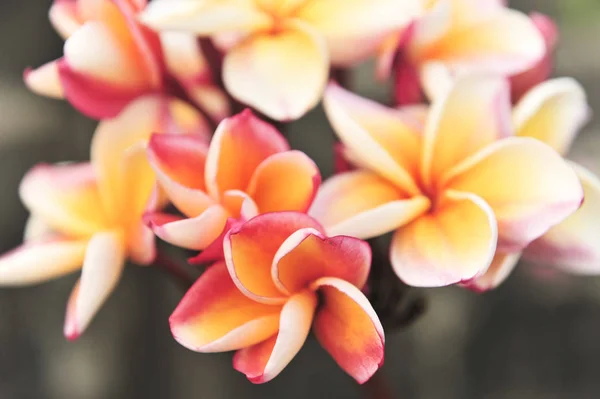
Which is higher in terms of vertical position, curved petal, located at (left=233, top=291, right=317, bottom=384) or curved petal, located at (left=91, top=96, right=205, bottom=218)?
curved petal, located at (left=91, top=96, right=205, bottom=218)

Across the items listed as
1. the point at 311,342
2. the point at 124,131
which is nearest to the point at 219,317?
the point at 124,131

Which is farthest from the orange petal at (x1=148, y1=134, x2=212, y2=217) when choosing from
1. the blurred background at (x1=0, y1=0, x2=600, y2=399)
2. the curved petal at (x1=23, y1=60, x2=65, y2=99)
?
the blurred background at (x1=0, y1=0, x2=600, y2=399)

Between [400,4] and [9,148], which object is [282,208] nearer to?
[400,4]

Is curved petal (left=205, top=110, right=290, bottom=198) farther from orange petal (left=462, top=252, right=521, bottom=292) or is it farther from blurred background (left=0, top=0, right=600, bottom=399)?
blurred background (left=0, top=0, right=600, bottom=399)

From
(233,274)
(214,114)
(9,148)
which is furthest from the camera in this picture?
(9,148)

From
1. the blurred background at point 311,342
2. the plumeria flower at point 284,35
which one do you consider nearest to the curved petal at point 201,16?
the plumeria flower at point 284,35

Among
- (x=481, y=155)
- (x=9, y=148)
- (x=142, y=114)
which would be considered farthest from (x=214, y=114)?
(x=9, y=148)
